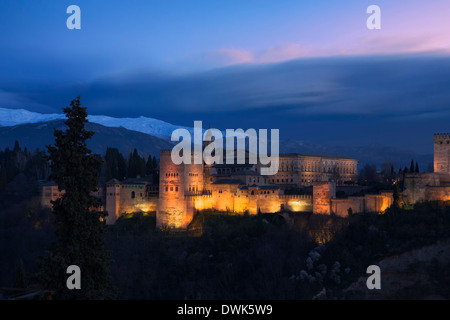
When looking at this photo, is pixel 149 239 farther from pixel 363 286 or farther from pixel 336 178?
pixel 336 178

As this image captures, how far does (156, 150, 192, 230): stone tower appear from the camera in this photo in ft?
178

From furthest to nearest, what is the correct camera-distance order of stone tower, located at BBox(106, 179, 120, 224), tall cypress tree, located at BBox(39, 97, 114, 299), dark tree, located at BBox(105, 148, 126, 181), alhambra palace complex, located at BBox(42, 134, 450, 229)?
dark tree, located at BBox(105, 148, 126, 181) < stone tower, located at BBox(106, 179, 120, 224) < alhambra palace complex, located at BBox(42, 134, 450, 229) < tall cypress tree, located at BBox(39, 97, 114, 299)

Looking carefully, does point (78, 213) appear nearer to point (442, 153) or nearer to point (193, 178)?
point (193, 178)

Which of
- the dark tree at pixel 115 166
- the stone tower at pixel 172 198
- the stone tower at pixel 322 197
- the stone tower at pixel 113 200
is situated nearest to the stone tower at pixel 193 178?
the stone tower at pixel 172 198

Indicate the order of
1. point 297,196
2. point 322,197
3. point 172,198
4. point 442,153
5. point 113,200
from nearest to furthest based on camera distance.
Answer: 1. point 322,197
2. point 172,198
3. point 297,196
4. point 442,153
5. point 113,200

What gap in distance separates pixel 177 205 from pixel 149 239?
447 centimetres

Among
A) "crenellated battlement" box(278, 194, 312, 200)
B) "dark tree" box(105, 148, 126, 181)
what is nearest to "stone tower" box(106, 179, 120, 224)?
"dark tree" box(105, 148, 126, 181)

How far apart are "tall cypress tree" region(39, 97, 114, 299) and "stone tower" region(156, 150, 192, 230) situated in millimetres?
34172

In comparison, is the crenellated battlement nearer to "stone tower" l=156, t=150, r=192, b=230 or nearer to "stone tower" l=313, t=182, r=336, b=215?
"stone tower" l=313, t=182, r=336, b=215

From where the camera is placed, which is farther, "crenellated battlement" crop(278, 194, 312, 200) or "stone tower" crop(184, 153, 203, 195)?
"stone tower" crop(184, 153, 203, 195)

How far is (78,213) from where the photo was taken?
64.3 ft

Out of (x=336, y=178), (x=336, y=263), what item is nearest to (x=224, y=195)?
(x=336, y=263)

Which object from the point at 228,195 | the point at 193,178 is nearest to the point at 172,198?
the point at 193,178

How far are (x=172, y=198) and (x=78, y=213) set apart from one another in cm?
3507
